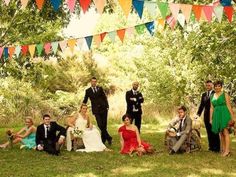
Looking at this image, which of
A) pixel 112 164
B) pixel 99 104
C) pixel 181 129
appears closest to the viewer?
pixel 112 164

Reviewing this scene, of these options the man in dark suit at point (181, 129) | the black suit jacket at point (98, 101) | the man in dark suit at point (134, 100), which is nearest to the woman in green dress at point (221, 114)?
the man in dark suit at point (181, 129)

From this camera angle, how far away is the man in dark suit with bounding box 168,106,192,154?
8906mm

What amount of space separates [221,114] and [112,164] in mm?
2420

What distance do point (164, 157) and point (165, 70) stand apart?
10.4 metres

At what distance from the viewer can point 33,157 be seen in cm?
875

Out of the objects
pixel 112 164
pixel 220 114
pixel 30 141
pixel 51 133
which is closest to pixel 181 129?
pixel 220 114

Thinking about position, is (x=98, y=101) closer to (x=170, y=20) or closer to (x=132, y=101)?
(x=132, y=101)

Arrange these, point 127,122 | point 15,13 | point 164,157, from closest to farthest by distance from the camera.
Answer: point 164,157, point 127,122, point 15,13

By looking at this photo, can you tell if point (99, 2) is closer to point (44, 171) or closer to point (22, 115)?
point (44, 171)

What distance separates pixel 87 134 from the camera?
974 centimetres

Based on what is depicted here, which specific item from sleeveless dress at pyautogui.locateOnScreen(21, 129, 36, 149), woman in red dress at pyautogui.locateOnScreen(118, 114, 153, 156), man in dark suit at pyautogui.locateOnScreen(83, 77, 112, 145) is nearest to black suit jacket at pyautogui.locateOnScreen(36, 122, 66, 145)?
sleeveless dress at pyautogui.locateOnScreen(21, 129, 36, 149)

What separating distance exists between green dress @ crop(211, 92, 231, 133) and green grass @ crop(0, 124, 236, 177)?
0.59 m

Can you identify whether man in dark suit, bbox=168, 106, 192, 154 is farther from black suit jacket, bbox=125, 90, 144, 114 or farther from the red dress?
black suit jacket, bbox=125, 90, 144, 114

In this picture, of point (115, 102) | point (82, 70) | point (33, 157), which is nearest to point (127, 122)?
point (33, 157)
